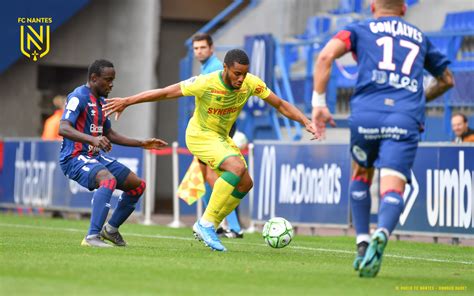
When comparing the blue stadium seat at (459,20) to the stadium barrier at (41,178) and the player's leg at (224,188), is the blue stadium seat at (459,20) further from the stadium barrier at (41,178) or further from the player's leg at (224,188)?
the player's leg at (224,188)

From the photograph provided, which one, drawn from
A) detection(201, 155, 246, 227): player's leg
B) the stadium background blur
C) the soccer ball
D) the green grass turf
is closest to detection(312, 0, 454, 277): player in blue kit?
the green grass turf

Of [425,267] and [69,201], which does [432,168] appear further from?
[69,201]

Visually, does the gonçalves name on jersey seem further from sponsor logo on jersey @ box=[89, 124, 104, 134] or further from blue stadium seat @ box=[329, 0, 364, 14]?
blue stadium seat @ box=[329, 0, 364, 14]

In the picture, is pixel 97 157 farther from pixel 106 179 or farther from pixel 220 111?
pixel 220 111

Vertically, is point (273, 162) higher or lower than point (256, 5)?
lower

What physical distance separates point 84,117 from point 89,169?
1.85 feet

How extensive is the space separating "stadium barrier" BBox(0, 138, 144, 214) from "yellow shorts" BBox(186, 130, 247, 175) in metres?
8.49

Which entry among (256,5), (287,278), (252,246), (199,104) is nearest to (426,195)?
(252,246)

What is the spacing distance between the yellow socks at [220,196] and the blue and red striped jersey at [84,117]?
1307mm

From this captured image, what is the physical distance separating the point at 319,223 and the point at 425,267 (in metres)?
6.72

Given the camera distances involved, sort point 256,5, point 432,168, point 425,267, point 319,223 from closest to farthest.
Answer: point 425,267 < point 432,168 < point 319,223 < point 256,5

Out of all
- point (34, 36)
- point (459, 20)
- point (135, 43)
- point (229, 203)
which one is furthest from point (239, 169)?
point (135, 43)

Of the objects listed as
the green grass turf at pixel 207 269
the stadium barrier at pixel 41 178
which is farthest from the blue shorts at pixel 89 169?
the stadium barrier at pixel 41 178

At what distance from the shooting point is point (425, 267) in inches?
401
